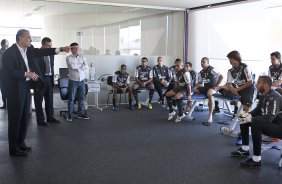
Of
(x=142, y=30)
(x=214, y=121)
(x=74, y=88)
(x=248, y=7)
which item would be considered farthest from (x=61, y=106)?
(x=248, y=7)

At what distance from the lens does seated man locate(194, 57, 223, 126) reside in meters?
6.52

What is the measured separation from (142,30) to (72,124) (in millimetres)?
4044

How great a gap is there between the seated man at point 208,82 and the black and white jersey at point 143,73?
77.3 inches

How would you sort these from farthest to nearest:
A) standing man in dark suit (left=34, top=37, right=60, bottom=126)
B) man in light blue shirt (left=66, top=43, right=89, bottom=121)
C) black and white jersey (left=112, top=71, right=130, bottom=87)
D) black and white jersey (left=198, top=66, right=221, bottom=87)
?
1. black and white jersey (left=112, top=71, right=130, bottom=87)
2. black and white jersey (left=198, top=66, right=221, bottom=87)
3. man in light blue shirt (left=66, top=43, right=89, bottom=121)
4. standing man in dark suit (left=34, top=37, right=60, bottom=126)

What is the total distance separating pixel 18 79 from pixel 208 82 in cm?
387

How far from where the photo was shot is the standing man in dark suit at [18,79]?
4.04 m

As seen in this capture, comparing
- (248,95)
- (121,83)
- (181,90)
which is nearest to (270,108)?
(248,95)

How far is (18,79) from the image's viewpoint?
405 cm

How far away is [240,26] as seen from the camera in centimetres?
793

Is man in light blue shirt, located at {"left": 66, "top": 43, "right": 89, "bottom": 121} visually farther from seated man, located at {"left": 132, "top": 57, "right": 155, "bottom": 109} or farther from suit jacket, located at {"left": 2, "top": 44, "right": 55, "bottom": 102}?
suit jacket, located at {"left": 2, "top": 44, "right": 55, "bottom": 102}

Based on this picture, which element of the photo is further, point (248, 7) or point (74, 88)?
point (248, 7)

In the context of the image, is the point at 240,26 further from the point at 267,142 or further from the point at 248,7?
the point at 267,142

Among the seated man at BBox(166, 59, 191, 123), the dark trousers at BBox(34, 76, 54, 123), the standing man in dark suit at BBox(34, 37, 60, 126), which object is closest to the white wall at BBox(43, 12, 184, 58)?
the standing man in dark suit at BBox(34, 37, 60, 126)

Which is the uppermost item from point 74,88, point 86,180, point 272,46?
point 272,46
